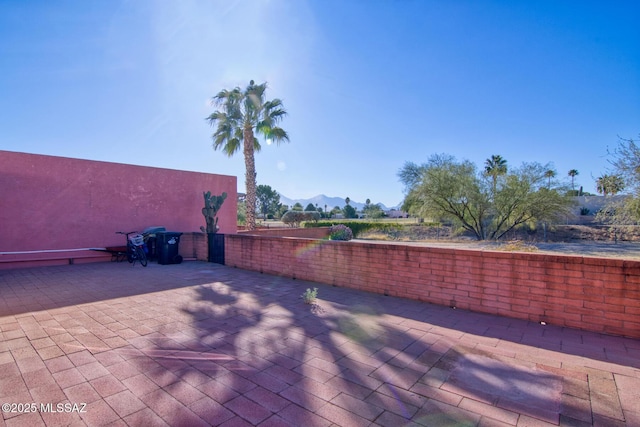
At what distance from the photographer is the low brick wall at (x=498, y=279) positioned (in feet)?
11.3

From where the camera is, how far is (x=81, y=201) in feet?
29.9

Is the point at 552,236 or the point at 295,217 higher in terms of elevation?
the point at 295,217

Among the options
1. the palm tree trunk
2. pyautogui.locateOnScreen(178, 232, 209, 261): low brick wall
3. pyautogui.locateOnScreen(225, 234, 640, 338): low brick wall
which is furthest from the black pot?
the palm tree trunk

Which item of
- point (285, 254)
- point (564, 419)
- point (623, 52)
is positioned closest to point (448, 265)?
point (564, 419)

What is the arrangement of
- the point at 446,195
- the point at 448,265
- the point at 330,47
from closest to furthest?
the point at 448,265 → the point at 330,47 → the point at 446,195

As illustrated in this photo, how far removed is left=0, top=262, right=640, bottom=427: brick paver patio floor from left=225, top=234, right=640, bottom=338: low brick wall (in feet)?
0.82

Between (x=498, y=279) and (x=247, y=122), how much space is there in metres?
13.9

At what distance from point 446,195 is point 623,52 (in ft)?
40.2

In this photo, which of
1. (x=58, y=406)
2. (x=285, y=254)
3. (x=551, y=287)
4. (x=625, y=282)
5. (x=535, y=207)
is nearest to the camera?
(x=58, y=406)

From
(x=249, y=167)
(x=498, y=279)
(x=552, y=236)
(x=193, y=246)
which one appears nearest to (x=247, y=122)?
(x=249, y=167)

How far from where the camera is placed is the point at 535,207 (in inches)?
711

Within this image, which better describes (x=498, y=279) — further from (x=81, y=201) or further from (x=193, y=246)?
(x=81, y=201)

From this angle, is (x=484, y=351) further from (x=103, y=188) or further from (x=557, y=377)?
(x=103, y=188)

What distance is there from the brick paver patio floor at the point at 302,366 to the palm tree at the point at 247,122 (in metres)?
11.0
